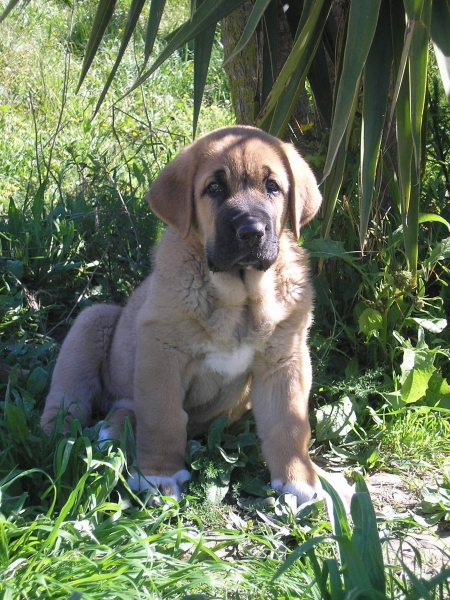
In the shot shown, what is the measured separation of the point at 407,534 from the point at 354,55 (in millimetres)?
1807

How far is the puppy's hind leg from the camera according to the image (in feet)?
11.5

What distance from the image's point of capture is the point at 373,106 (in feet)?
10.4

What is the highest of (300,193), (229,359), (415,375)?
(300,193)

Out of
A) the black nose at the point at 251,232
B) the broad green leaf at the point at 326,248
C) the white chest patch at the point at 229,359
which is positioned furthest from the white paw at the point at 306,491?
the broad green leaf at the point at 326,248

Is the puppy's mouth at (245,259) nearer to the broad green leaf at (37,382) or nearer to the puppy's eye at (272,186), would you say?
the puppy's eye at (272,186)

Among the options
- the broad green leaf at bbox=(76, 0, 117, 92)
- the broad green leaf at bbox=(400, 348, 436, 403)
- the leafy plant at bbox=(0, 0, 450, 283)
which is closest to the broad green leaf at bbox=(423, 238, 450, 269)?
the leafy plant at bbox=(0, 0, 450, 283)

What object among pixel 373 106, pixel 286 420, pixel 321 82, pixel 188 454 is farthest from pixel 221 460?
pixel 321 82

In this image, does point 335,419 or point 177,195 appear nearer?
point 177,195

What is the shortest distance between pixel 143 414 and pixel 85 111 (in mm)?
4082

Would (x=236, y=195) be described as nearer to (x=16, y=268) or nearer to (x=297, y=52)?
(x=297, y=52)

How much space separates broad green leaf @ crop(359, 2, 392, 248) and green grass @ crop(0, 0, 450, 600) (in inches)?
26.8

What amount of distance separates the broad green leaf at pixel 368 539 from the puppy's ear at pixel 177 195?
137 cm

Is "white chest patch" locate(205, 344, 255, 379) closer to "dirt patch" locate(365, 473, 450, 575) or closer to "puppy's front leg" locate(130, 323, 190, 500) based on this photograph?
"puppy's front leg" locate(130, 323, 190, 500)

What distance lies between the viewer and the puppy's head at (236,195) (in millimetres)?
2957
